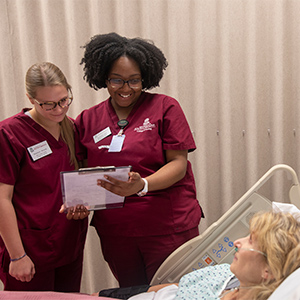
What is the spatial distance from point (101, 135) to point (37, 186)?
42 cm

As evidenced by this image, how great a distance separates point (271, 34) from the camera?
115 inches

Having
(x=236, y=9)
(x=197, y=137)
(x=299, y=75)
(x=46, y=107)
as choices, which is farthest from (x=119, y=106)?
(x=299, y=75)

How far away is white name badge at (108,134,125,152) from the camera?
2020 mm

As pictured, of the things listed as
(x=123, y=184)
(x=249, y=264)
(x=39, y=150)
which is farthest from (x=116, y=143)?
(x=249, y=264)

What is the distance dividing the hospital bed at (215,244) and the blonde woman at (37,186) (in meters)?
0.55

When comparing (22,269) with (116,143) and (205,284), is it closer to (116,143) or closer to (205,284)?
(116,143)

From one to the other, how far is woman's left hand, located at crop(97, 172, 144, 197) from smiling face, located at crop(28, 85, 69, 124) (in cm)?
42

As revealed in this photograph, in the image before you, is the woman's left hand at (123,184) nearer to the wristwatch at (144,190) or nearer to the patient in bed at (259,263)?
the wristwatch at (144,190)

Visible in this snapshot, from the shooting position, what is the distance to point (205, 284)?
5.65 ft

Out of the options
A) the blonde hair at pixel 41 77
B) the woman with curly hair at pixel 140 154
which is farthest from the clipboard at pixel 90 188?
the blonde hair at pixel 41 77

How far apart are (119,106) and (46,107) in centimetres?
42

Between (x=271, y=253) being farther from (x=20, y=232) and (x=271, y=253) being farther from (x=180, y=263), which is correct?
(x=20, y=232)

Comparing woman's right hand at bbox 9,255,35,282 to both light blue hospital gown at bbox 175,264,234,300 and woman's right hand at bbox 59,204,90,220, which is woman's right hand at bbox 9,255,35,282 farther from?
light blue hospital gown at bbox 175,264,234,300

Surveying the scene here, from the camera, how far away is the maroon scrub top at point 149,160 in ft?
6.64
